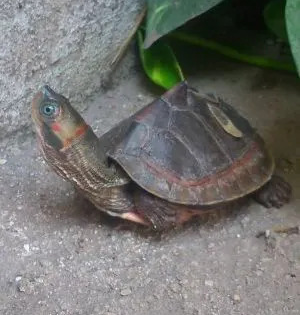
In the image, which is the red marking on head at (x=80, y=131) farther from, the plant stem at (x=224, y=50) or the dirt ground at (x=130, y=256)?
the plant stem at (x=224, y=50)

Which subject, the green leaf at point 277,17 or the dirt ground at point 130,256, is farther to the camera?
the green leaf at point 277,17

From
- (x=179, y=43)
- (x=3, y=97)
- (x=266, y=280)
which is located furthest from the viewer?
(x=179, y=43)

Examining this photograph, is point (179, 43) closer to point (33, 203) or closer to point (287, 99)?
point (287, 99)

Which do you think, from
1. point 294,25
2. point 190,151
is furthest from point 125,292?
point 294,25

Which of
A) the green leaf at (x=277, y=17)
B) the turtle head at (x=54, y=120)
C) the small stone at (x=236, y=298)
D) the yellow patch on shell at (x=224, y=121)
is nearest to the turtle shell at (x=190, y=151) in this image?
the yellow patch on shell at (x=224, y=121)

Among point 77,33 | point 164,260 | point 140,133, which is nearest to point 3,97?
point 77,33

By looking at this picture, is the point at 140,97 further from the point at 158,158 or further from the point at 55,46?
the point at 158,158

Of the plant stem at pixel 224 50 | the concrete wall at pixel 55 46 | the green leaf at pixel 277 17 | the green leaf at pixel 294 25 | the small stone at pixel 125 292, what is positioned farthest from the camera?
the plant stem at pixel 224 50
